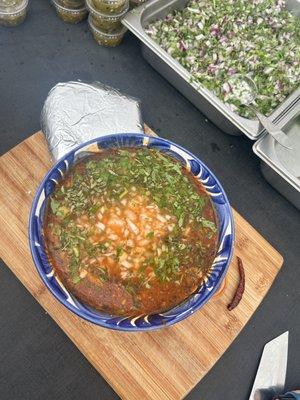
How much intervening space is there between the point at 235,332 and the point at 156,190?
530 mm

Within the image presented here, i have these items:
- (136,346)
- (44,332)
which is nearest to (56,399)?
(44,332)

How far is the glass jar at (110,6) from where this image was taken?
1.73 m

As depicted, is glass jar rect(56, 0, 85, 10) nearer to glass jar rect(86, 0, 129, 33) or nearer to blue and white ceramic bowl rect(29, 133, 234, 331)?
glass jar rect(86, 0, 129, 33)

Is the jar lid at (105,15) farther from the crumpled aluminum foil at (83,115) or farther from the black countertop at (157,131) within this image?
the crumpled aluminum foil at (83,115)

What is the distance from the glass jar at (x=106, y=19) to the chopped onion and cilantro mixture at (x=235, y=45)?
0.46 feet

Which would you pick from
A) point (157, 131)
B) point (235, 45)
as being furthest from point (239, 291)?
point (235, 45)

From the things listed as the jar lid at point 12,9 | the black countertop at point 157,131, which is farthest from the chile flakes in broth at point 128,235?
the jar lid at point 12,9

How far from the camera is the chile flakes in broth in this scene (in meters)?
1.21

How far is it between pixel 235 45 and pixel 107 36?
534 mm

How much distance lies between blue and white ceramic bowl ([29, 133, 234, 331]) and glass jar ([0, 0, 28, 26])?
2.93 ft

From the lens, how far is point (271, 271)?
4.98ft

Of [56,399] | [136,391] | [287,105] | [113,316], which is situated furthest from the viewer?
[287,105]

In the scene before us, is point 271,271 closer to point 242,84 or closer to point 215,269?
point 215,269

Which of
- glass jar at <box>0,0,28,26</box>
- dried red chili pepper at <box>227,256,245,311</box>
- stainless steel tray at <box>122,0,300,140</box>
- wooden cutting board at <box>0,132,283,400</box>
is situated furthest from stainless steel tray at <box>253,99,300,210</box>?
glass jar at <box>0,0,28,26</box>
